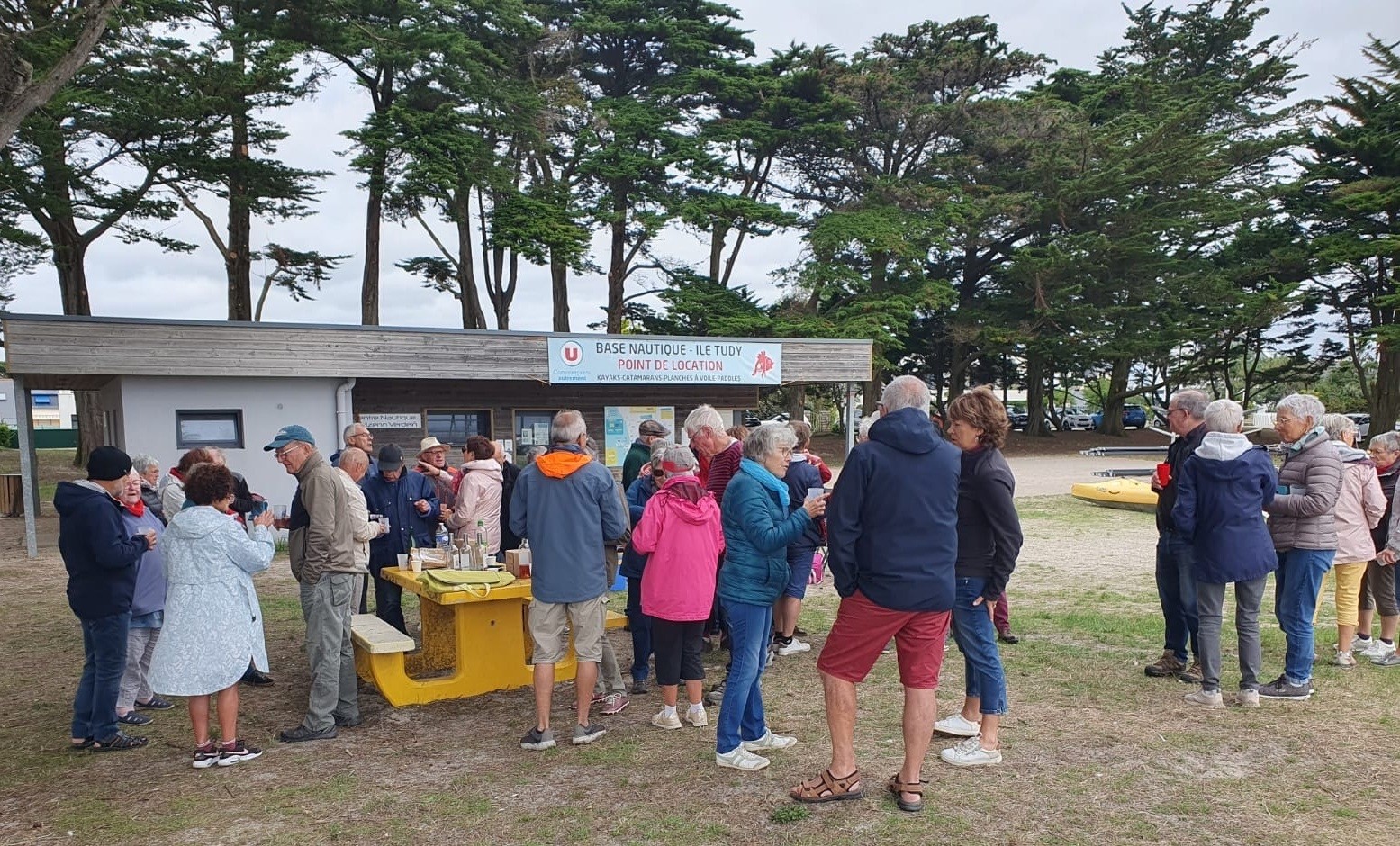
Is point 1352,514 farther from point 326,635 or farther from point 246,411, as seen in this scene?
point 246,411

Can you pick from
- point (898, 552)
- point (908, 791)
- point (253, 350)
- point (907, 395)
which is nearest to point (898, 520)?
point (898, 552)

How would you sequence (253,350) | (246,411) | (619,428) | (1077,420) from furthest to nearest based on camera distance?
(1077,420) → (619,428) → (246,411) → (253,350)

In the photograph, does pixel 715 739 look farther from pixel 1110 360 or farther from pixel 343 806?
pixel 1110 360

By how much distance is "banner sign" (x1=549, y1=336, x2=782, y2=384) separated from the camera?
51.3 feet

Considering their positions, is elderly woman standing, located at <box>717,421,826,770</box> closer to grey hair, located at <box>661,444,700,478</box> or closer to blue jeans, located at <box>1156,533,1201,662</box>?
grey hair, located at <box>661,444,700,478</box>

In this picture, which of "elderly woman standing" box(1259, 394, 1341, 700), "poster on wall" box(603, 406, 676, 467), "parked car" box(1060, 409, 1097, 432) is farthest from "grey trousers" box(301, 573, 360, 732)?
"parked car" box(1060, 409, 1097, 432)

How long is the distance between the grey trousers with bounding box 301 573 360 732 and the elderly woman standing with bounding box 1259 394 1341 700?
5332 millimetres

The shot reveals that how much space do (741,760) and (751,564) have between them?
0.99 m

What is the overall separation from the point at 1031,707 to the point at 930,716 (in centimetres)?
174

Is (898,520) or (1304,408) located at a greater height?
(1304,408)

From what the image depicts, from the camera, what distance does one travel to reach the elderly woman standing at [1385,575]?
19.4 feet

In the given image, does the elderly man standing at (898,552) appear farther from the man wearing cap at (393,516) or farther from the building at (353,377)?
the building at (353,377)

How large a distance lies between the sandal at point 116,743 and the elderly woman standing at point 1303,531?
6.40 metres

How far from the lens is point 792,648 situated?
21.2ft
